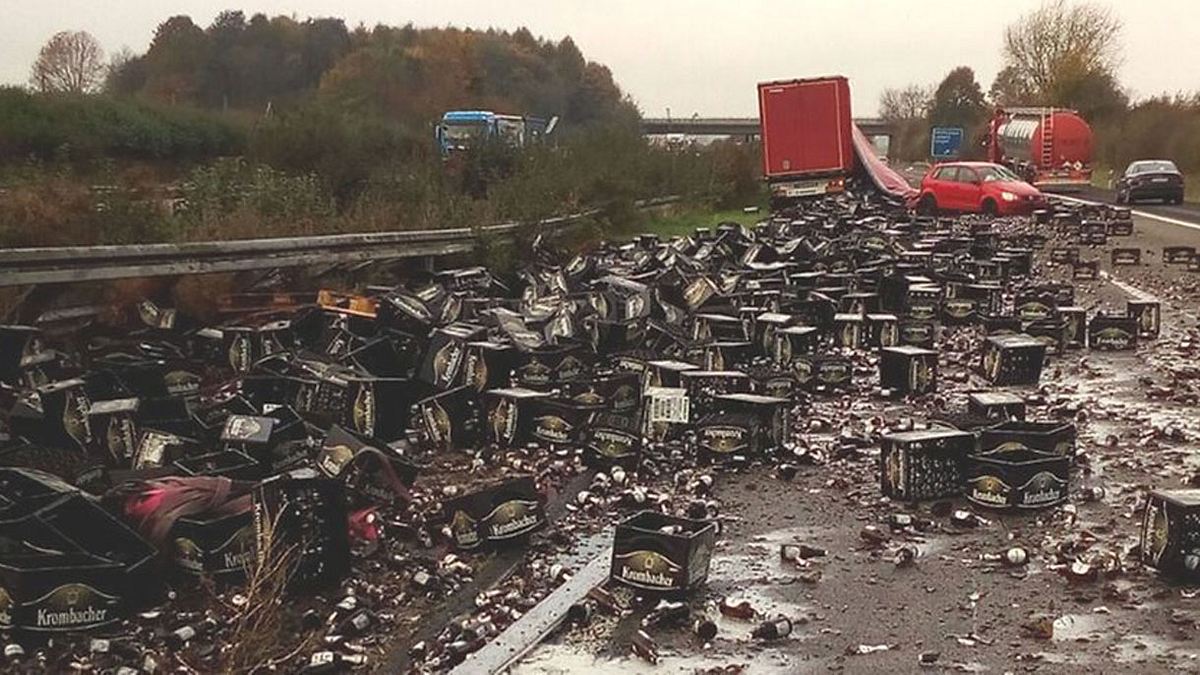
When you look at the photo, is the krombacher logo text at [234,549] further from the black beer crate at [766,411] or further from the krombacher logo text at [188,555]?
the black beer crate at [766,411]

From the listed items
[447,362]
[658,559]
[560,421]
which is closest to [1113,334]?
[560,421]

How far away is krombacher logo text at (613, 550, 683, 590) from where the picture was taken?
16.1 feet

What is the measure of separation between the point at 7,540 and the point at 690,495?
3375 mm

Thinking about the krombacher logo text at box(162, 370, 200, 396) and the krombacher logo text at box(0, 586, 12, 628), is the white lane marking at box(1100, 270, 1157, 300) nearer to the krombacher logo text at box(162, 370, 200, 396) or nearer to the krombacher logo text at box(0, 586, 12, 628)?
the krombacher logo text at box(162, 370, 200, 396)

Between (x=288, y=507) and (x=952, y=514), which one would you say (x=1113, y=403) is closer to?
(x=952, y=514)

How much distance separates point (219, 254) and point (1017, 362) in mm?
7429

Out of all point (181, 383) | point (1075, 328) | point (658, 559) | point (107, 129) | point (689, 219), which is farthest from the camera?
point (107, 129)

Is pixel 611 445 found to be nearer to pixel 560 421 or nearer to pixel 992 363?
pixel 560 421

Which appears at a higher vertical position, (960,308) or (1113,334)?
(960,308)

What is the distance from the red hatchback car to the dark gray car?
31.6 feet

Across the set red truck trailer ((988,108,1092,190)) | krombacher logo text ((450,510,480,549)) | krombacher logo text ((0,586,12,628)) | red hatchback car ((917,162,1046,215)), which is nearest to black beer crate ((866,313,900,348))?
krombacher logo text ((450,510,480,549))

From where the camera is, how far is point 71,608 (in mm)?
4668

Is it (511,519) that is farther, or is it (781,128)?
(781,128)

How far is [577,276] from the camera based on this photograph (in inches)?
553
